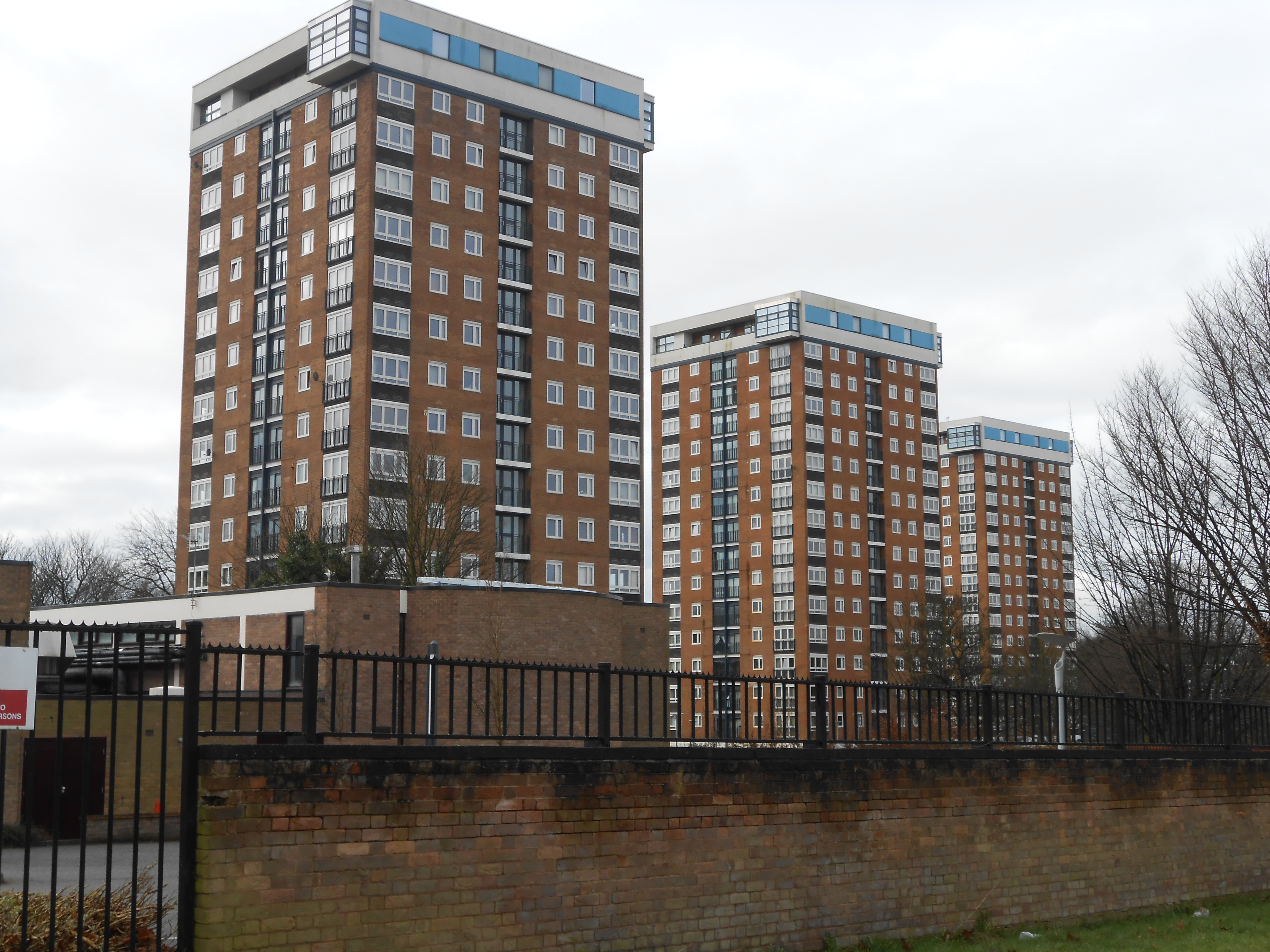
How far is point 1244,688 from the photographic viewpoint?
34.5 metres

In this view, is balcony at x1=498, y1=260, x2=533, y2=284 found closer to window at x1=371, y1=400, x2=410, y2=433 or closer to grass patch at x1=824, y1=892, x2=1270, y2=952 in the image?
window at x1=371, y1=400, x2=410, y2=433

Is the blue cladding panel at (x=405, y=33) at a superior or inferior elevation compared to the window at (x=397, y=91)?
superior

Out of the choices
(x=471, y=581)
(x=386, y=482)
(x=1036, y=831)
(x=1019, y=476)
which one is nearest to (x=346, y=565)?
(x=386, y=482)

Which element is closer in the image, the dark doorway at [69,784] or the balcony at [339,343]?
the dark doorway at [69,784]

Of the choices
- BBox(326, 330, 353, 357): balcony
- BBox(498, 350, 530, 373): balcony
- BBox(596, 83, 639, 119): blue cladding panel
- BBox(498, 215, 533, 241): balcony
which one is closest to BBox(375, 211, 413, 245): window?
BBox(326, 330, 353, 357): balcony

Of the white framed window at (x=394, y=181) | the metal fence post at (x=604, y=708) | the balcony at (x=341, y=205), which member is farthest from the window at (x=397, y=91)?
the metal fence post at (x=604, y=708)

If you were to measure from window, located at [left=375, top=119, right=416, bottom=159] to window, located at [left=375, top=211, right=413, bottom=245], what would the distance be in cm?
369

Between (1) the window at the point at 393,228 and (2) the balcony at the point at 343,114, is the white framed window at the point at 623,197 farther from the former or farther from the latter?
(2) the balcony at the point at 343,114

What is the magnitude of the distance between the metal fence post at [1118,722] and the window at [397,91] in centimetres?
6044

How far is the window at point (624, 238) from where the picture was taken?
257 feet

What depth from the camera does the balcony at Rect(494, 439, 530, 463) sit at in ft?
235

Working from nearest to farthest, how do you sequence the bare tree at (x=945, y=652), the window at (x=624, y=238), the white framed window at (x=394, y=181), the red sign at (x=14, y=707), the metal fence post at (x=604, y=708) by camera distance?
the red sign at (x=14, y=707)
the metal fence post at (x=604, y=708)
the white framed window at (x=394, y=181)
the window at (x=624, y=238)
the bare tree at (x=945, y=652)

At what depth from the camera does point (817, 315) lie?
359 feet

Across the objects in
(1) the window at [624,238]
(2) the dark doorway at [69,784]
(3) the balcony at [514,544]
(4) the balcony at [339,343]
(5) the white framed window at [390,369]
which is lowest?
(2) the dark doorway at [69,784]
